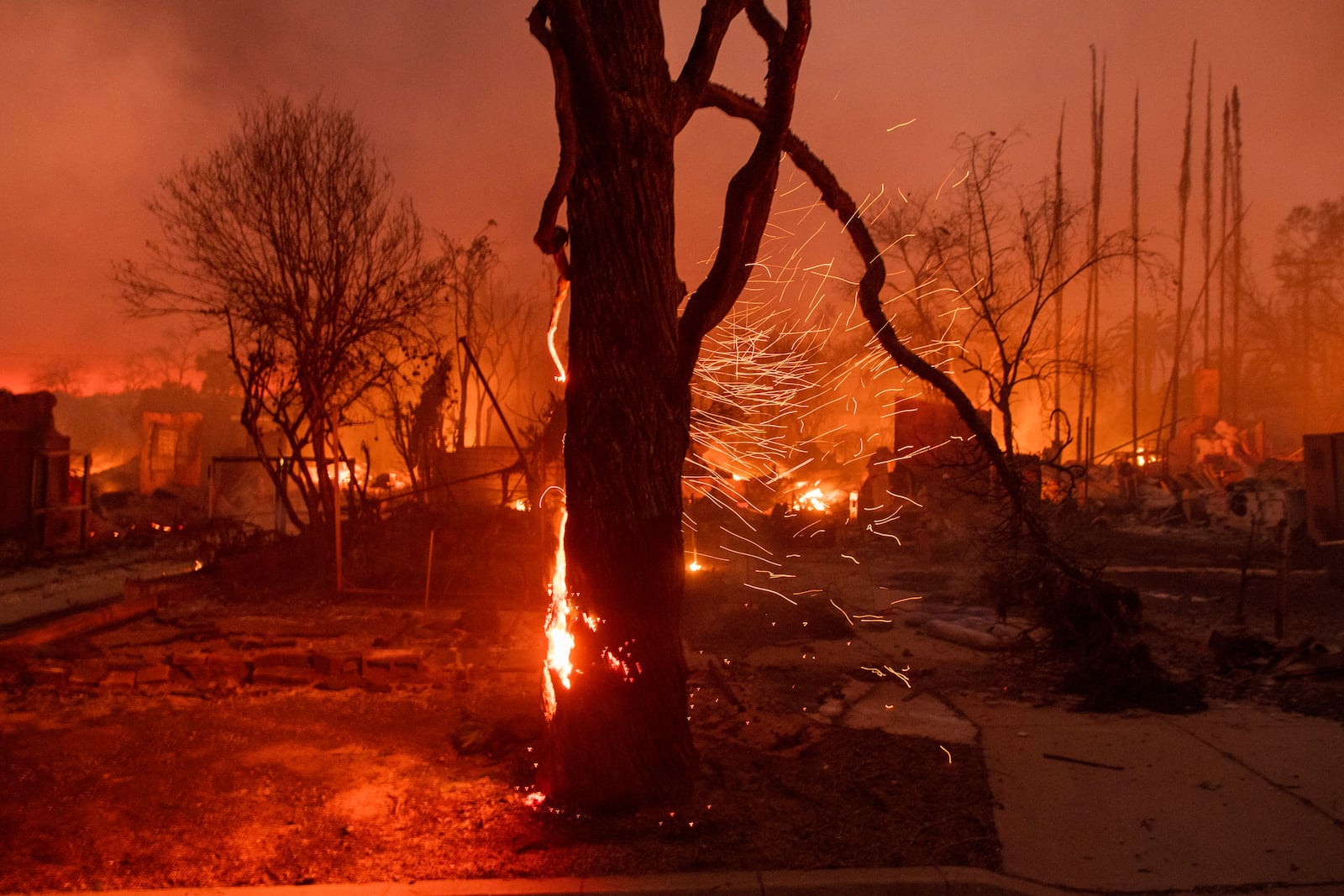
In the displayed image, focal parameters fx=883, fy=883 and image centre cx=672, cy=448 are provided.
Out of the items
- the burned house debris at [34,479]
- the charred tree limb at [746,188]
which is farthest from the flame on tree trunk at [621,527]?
the burned house debris at [34,479]

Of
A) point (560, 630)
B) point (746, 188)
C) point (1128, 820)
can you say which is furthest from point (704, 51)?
point (1128, 820)

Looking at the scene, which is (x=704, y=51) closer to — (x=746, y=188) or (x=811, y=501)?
(x=746, y=188)

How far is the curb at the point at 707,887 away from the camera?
3.73m

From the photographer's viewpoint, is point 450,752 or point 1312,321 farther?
point 1312,321

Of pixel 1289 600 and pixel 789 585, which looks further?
pixel 789 585

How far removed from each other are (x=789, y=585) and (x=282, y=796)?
9.09 metres

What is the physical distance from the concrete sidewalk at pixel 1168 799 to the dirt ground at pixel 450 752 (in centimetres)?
30

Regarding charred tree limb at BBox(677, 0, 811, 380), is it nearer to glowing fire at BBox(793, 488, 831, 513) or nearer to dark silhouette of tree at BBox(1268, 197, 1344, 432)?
glowing fire at BBox(793, 488, 831, 513)

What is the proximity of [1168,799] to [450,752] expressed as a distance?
4.16 metres

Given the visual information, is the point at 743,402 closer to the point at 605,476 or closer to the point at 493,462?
the point at 493,462

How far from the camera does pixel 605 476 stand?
4.61 metres

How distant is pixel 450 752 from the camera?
5.51 metres

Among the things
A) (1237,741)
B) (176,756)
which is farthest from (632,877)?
(1237,741)

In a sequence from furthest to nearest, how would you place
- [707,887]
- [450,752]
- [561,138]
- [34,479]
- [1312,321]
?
[1312,321] < [34,479] < [450,752] < [561,138] < [707,887]
